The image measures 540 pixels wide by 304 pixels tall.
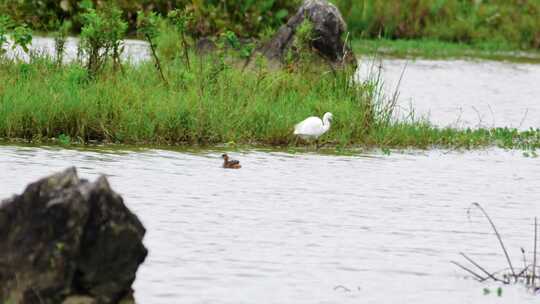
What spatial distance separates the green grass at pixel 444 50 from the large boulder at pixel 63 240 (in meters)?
20.9

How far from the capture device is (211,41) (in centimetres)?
2005

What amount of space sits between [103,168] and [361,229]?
3.23 meters

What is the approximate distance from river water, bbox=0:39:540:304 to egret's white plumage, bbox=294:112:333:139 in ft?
0.80

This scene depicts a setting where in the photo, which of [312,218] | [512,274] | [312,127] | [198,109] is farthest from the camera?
[198,109]

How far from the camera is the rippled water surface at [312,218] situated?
8.08 m

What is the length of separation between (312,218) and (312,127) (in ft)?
11.6

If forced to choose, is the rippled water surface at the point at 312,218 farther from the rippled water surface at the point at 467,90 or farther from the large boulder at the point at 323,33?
the rippled water surface at the point at 467,90

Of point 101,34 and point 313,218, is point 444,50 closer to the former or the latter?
point 101,34

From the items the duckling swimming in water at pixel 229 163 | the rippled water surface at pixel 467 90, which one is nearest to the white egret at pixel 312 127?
the duckling swimming in water at pixel 229 163

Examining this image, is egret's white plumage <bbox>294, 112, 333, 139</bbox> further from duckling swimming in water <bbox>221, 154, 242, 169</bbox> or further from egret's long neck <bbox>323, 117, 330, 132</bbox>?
duckling swimming in water <bbox>221, 154, 242, 169</bbox>

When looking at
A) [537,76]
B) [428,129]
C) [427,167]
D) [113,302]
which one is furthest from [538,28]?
[113,302]

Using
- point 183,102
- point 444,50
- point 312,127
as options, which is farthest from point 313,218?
point 444,50

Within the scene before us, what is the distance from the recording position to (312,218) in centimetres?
1038

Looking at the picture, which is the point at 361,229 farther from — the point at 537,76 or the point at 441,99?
the point at 537,76
